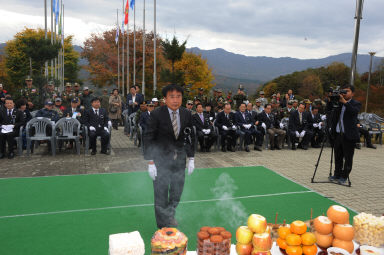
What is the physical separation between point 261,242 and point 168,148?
215 cm

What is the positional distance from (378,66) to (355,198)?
63.3 metres

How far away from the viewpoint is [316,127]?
12.5 meters

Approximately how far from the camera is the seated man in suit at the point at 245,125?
11.5m

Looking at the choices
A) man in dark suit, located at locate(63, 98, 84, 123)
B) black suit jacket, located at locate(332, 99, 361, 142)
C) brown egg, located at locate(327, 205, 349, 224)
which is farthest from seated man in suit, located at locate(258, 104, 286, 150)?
brown egg, located at locate(327, 205, 349, 224)

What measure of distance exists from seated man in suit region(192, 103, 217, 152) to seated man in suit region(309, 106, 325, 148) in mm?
4478

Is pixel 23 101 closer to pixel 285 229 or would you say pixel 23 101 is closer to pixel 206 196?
pixel 206 196

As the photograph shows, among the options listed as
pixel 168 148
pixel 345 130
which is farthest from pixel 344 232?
pixel 345 130

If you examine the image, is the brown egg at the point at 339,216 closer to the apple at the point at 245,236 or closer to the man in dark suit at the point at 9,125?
the apple at the point at 245,236

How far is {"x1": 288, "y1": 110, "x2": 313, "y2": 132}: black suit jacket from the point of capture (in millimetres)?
12164

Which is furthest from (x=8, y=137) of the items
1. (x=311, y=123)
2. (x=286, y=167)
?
(x=311, y=123)

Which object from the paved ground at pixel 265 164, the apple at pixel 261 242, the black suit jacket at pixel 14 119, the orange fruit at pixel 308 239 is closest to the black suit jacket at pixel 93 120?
the paved ground at pixel 265 164

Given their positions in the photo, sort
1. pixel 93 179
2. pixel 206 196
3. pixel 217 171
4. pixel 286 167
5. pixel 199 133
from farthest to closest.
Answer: pixel 199 133, pixel 286 167, pixel 217 171, pixel 93 179, pixel 206 196

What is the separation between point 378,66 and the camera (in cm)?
5878

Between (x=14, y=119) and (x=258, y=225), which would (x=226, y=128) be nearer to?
(x=14, y=119)
